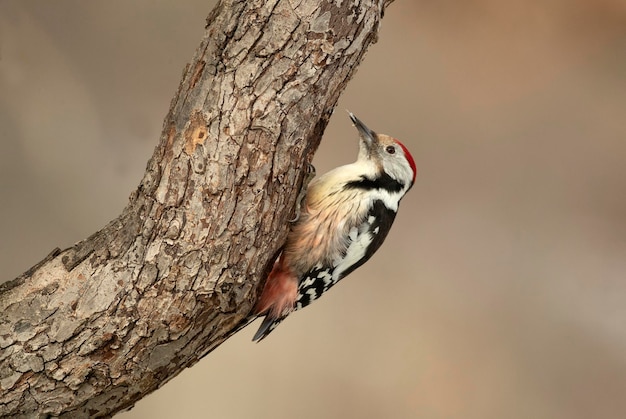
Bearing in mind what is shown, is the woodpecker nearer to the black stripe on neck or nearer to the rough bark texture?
the black stripe on neck

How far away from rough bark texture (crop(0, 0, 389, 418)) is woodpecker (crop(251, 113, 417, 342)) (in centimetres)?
22

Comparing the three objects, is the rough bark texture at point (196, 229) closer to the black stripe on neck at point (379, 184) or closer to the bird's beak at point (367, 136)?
the black stripe on neck at point (379, 184)

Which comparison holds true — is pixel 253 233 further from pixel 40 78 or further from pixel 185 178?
pixel 40 78

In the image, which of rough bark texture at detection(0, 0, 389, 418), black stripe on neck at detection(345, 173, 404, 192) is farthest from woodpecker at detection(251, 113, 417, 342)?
rough bark texture at detection(0, 0, 389, 418)

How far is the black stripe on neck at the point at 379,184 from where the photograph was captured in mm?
2373

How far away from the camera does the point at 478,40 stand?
333 cm

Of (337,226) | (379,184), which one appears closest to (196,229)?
(337,226)

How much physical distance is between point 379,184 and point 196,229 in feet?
2.60

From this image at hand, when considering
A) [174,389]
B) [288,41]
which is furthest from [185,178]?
[174,389]

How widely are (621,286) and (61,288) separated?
2.66m

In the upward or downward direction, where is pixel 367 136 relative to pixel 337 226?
upward

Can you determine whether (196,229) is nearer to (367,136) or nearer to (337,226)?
(337,226)

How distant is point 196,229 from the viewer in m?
1.87

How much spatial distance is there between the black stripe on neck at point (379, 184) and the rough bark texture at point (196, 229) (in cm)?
43
